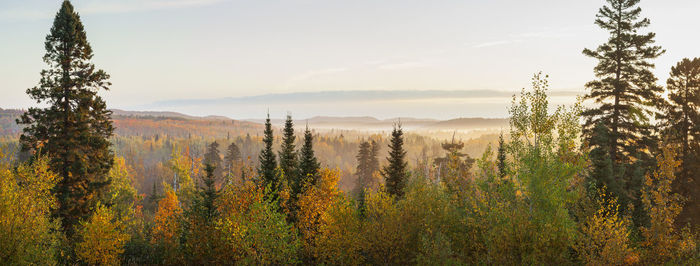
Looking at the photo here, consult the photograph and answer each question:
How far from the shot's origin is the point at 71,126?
32719mm

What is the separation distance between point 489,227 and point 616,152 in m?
15.8

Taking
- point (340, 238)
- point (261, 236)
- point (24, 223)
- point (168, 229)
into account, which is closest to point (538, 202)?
point (340, 238)

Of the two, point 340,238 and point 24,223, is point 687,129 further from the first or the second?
point 24,223

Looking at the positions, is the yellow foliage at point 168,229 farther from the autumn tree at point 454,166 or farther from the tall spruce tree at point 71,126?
the autumn tree at point 454,166

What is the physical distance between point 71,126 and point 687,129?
168ft

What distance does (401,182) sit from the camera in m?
46.3

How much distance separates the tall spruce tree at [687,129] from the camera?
3856 cm

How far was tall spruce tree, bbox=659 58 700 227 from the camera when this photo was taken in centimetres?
3856

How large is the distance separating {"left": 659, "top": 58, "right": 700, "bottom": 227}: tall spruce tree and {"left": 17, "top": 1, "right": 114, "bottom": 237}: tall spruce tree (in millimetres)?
47354

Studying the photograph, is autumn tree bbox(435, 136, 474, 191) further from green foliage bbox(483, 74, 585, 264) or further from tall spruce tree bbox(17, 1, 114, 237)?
tall spruce tree bbox(17, 1, 114, 237)

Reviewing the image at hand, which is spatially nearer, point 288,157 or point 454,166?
point 288,157

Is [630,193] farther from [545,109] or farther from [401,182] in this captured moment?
[401,182]

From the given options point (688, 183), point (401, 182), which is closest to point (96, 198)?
point (401, 182)

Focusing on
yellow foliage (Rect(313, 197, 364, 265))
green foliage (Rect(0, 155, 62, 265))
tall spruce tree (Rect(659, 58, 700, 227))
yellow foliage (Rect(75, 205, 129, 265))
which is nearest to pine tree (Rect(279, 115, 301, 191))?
yellow foliage (Rect(313, 197, 364, 265))
